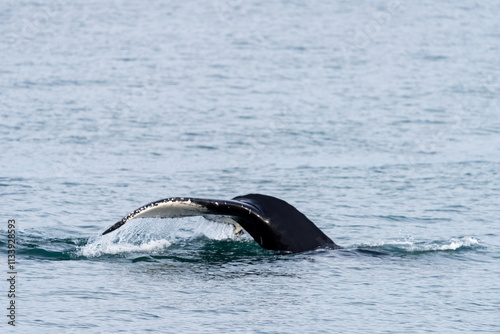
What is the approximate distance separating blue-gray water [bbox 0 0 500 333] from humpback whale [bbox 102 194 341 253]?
0.29 meters

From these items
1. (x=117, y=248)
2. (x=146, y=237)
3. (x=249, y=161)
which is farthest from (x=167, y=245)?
(x=249, y=161)

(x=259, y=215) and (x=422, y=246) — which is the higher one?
(x=259, y=215)

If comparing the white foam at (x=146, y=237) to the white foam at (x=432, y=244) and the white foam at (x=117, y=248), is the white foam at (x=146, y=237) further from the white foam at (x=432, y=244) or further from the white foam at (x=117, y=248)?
the white foam at (x=432, y=244)

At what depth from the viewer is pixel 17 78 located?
30281 mm

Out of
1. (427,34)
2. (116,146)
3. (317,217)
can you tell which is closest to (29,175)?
(116,146)

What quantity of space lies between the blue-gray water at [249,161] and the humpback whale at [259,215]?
29cm

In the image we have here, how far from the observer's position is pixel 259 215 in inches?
483

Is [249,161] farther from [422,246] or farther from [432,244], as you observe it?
[422,246]

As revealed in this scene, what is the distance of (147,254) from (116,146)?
983 centimetres

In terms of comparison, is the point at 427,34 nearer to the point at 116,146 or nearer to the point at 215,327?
the point at 116,146

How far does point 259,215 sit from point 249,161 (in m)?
9.75

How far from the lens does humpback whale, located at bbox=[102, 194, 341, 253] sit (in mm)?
11477

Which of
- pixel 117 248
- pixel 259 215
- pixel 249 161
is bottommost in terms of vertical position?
pixel 117 248

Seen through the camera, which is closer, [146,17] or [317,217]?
[317,217]
